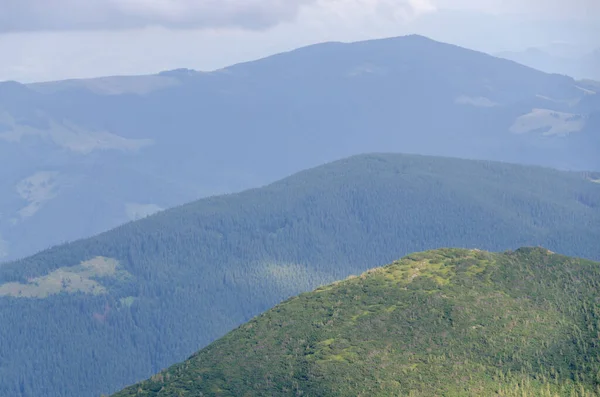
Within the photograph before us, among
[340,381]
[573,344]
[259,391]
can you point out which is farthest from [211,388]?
[573,344]

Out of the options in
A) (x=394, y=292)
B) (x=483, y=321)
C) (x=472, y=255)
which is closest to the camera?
(x=483, y=321)

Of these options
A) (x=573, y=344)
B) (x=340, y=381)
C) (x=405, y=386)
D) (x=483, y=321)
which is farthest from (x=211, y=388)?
(x=573, y=344)

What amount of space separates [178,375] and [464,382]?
1698 inches

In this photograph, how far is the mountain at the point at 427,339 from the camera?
133000 mm

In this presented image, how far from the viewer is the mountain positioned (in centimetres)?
13300

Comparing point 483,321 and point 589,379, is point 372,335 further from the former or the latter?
point 589,379

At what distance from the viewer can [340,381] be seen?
136m

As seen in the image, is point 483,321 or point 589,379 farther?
point 483,321

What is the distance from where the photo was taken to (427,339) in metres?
144

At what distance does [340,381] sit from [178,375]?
26.9 meters

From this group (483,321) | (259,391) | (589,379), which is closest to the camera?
(589,379)

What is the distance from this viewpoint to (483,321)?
14638 centimetres

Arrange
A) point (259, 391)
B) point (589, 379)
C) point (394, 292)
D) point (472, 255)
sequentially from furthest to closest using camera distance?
point (472, 255) < point (394, 292) < point (259, 391) < point (589, 379)

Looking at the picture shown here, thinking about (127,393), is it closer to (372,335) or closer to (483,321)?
(372,335)
